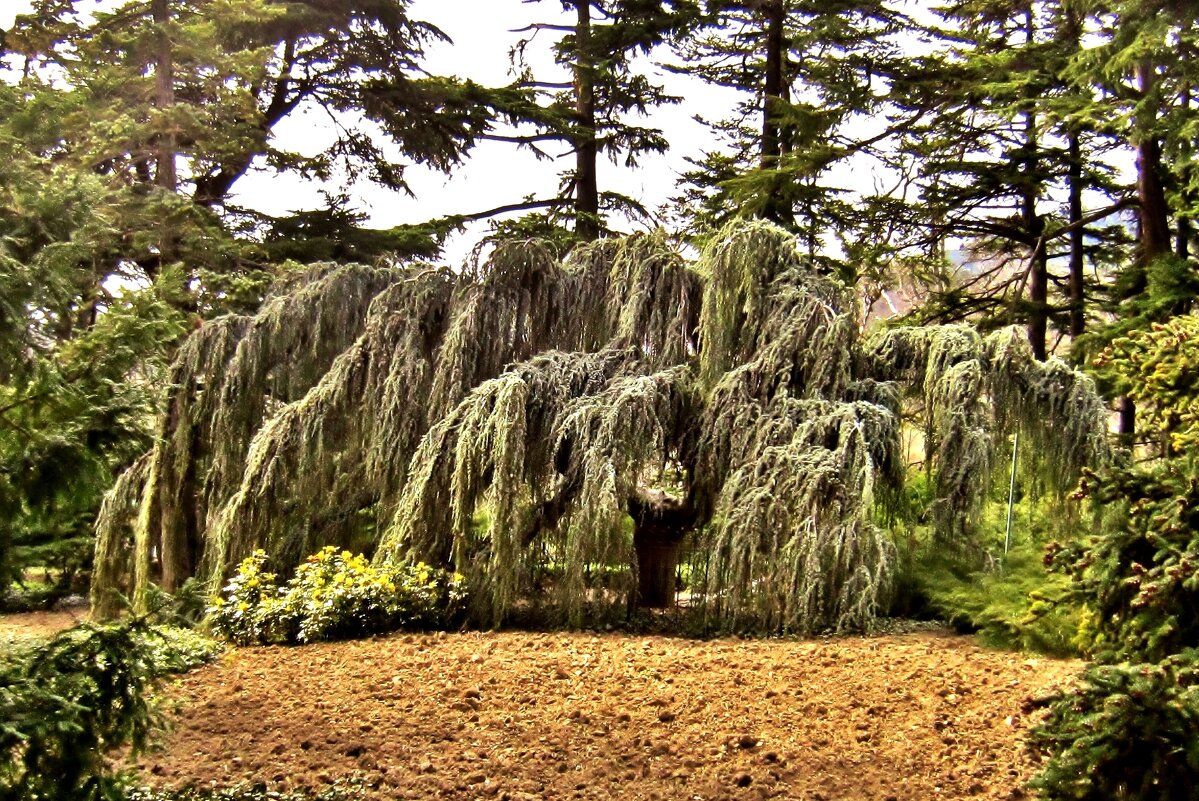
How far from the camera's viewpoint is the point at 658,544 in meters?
7.73

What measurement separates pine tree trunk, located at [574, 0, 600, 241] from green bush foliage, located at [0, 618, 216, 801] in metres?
10.4

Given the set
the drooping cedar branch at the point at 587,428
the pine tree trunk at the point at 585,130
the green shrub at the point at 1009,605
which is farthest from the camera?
the pine tree trunk at the point at 585,130

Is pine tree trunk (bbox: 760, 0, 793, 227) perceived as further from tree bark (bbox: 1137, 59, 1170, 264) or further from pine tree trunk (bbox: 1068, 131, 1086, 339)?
tree bark (bbox: 1137, 59, 1170, 264)

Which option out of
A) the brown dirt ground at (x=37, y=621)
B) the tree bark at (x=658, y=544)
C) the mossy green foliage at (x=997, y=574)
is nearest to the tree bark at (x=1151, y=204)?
the mossy green foliage at (x=997, y=574)

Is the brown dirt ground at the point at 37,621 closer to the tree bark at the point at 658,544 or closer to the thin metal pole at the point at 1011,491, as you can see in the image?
the tree bark at the point at 658,544

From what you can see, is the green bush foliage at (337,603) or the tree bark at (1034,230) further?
the tree bark at (1034,230)

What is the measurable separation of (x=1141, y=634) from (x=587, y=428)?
12.6 feet

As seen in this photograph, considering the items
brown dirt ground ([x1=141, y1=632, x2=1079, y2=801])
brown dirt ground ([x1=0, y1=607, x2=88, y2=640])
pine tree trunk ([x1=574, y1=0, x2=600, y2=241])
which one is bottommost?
brown dirt ground ([x1=0, y1=607, x2=88, y2=640])

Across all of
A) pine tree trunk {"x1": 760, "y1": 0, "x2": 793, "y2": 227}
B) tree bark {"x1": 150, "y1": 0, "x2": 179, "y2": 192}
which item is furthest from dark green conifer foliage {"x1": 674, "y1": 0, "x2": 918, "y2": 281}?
tree bark {"x1": 150, "y1": 0, "x2": 179, "y2": 192}

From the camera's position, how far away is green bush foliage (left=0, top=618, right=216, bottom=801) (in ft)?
9.64

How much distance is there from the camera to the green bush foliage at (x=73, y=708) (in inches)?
116

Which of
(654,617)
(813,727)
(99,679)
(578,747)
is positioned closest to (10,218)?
(99,679)

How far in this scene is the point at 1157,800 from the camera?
2779mm

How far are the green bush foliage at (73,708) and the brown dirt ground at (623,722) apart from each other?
50 cm
